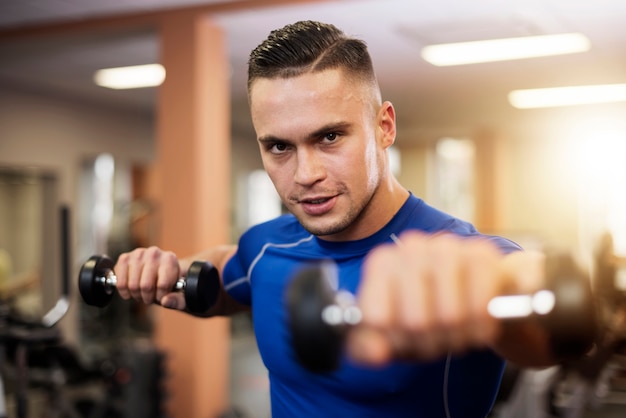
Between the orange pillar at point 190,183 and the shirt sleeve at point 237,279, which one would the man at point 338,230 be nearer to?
the shirt sleeve at point 237,279

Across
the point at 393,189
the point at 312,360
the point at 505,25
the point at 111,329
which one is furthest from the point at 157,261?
the point at 111,329

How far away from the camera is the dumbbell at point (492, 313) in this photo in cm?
35

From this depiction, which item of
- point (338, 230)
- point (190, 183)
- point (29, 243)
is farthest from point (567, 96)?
point (338, 230)

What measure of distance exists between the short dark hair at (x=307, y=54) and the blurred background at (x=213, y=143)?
1.16ft

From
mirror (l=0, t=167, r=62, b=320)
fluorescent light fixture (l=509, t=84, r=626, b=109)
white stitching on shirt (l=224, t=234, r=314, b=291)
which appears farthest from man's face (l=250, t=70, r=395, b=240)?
fluorescent light fixture (l=509, t=84, r=626, b=109)

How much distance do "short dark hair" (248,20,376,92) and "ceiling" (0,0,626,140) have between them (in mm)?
2464

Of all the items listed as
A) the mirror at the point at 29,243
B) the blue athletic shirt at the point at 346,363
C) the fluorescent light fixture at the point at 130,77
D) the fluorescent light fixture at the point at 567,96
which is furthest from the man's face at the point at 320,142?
the fluorescent light fixture at the point at 567,96

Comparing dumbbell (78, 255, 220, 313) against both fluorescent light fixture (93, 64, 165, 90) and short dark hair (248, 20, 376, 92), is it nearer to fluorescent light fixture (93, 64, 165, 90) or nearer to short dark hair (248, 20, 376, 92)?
short dark hair (248, 20, 376, 92)

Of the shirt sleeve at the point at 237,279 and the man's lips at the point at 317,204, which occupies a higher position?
the man's lips at the point at 317,204

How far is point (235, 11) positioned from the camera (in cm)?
331

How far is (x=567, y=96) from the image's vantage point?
5848mm

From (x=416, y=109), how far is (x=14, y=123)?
3.55 meters

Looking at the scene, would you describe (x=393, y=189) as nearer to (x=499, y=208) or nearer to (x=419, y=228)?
(x=419, y=228)

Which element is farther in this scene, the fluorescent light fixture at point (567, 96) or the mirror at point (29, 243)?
the fluorescent light fixture at point (567, 96)
